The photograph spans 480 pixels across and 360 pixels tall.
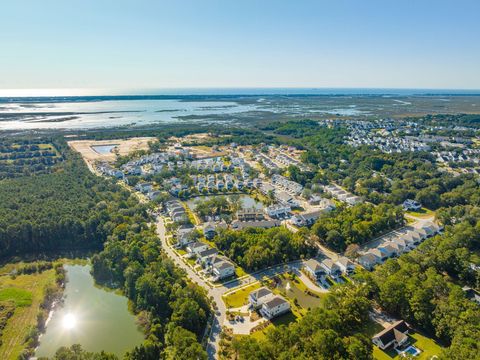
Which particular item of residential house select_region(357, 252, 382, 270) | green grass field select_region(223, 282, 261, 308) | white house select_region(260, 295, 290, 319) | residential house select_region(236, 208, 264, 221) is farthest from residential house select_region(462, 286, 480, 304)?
residential house select_region(236, 208, 264, 221)

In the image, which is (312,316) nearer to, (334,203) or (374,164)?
(334,203)

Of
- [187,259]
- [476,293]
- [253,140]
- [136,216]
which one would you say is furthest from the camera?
[253,140]

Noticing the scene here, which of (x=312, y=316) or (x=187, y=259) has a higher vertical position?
(x=312, y=316)

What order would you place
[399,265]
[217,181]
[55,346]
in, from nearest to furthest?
[55,346], [399,265], [217,181]

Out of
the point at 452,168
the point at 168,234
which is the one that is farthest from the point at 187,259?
the point at 452,168

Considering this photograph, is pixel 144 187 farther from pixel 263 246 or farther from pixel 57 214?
pixel 263 246

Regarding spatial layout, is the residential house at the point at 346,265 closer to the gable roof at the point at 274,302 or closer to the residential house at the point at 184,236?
the gable roof at the point at 274,302

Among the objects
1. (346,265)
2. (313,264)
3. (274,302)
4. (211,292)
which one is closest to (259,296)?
(274,302)
